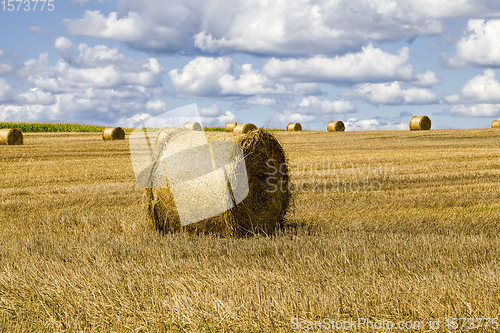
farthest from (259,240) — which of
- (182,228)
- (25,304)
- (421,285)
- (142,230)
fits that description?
(25,304)

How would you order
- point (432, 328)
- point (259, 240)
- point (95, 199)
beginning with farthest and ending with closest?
point (95, 199), point (259, 240), point (432, 328)

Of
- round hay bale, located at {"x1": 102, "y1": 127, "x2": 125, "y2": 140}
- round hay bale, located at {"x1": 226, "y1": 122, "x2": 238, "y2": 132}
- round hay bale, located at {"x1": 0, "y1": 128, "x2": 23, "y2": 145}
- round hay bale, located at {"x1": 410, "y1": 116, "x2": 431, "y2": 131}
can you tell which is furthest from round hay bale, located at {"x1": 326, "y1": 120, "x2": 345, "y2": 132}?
round hay bale, located at {"x1": 0, "y1": 128, "x2": 23, "y2": 145}

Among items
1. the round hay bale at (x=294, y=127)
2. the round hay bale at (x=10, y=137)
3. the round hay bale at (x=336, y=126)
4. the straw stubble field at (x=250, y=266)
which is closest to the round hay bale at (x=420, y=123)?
the round hay bale at (x=336, y=126)

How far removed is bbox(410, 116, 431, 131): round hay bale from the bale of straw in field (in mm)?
28096

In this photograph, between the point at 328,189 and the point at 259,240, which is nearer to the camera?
the point at 259,240

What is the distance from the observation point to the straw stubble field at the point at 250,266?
3527mm

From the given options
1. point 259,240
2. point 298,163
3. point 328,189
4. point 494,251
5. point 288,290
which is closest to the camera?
point 288,290

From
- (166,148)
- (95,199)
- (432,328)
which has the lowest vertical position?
(432,328)

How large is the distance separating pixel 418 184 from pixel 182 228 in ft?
22.9

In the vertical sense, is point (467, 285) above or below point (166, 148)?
below

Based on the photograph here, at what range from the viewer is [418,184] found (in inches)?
444

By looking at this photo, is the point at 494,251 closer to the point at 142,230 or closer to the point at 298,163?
the point at 142,230

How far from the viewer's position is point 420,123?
3244 centimetres

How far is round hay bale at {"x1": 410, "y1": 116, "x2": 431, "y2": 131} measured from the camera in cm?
3247
